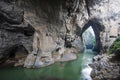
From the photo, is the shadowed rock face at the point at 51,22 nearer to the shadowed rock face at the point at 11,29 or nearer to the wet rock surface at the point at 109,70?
the shadowed rock face at the point at 11,29

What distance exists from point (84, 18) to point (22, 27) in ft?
34.8

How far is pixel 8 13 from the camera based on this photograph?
50.9 feet

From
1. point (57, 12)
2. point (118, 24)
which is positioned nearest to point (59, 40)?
point (57, 12)

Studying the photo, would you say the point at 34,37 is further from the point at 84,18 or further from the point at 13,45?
the point at 84,18

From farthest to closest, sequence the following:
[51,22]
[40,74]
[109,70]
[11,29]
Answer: [51,22]
[11,29]
[40,74]
[109,70]

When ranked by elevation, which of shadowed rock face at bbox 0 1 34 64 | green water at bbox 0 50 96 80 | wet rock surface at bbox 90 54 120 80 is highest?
shadowed rock face at bbox 0 1 34 64

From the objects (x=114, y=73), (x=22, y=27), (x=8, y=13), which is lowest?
(x=114, y=73)

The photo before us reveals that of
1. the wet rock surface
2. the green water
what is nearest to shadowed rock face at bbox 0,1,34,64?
the green water

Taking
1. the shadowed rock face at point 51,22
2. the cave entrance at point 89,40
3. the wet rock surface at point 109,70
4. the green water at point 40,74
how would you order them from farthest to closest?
1. the cave entrance at point 89,40
2. the shadowed rock face at point 51,22
3. the green water at point 40,74
4. the wet rock surface at point 109,70

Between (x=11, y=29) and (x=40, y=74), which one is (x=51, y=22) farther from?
(x=40, y=74)

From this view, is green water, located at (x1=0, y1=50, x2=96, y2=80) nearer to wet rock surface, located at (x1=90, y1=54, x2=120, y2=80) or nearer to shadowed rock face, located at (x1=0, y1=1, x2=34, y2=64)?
wet rock surface, located at (x1=90, y1=54, x2=120, y2=80)

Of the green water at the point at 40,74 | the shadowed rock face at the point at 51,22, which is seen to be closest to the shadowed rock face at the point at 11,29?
the shadowed rock face at the point at 51,22

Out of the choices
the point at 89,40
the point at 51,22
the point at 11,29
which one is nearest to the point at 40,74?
the point at 11,29

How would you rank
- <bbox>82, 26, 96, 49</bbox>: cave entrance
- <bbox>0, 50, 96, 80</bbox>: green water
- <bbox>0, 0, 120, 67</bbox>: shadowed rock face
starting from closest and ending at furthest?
<bbox>0, 50, 96, 80</bbox>: green water
<bbox>0, 0, 120, 67</bbox>: shadowed rock face
<bbox>82, 26, 96, 49</bbox>: cave entrance
